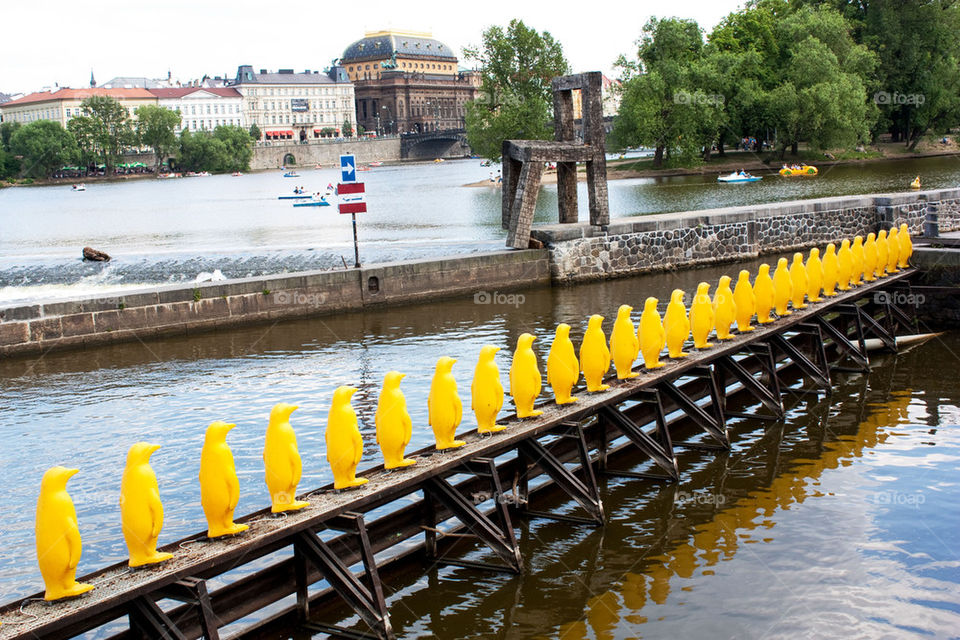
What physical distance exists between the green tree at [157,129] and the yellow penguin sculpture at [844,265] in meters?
123

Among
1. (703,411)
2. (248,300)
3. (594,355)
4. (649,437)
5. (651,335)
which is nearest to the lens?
(594,355)

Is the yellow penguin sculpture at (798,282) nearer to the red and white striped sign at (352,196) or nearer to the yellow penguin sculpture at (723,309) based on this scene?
the yellow penguin sculpture at (723,309)

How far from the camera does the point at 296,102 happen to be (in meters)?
190

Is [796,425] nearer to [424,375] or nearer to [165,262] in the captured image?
[424,375]

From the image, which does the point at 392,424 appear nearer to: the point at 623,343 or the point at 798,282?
the point at 623,343

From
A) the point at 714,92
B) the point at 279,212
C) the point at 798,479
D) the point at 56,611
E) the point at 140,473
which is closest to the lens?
the point at 56,611

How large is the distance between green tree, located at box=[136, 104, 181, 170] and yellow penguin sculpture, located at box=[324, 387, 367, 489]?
12874cm

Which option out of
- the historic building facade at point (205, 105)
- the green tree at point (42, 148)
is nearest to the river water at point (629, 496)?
the green tree at point (42, 148)

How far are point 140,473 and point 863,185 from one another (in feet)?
159

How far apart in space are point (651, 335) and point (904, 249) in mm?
10479

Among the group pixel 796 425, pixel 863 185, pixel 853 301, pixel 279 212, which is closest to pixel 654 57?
pixel 863 185

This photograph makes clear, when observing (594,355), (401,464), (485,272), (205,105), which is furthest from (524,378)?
(205,105)

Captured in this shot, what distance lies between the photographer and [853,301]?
58.5ft

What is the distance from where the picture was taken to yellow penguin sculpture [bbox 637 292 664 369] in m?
11.9
